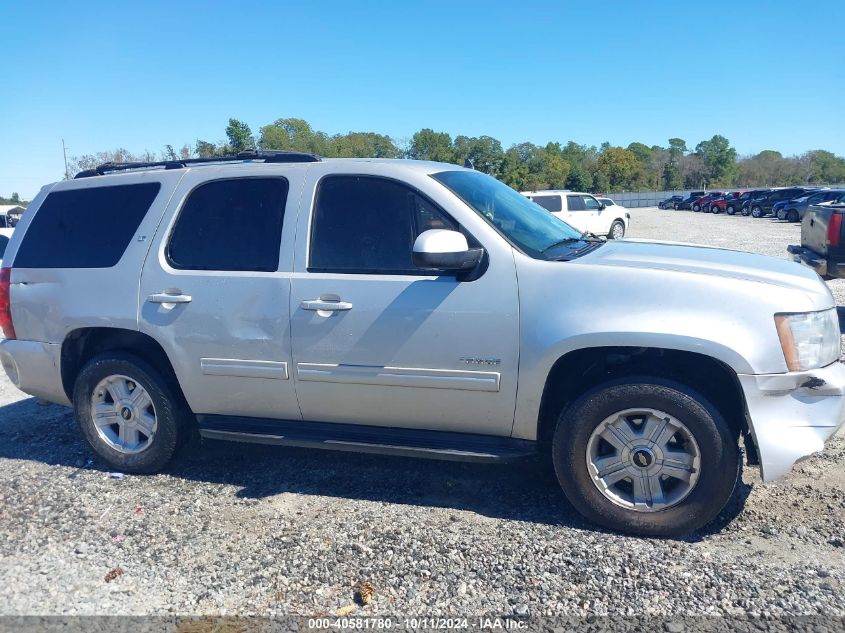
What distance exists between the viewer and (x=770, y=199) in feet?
142

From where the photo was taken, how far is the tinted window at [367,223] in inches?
154

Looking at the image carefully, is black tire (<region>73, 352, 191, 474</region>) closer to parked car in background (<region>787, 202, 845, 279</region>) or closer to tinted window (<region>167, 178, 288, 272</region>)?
tinted window (<region>167, 178, 288, 272</region>)

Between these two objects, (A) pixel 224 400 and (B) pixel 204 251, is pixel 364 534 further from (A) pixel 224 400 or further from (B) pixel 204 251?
(B) pixel 204 251

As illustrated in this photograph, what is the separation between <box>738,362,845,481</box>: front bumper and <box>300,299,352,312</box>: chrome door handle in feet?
6.87

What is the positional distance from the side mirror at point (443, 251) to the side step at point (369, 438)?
990mm

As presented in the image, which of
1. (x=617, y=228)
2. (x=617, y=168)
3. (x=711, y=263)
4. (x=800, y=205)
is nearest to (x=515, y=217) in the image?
(x=711, y=263)

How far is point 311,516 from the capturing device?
392 cm

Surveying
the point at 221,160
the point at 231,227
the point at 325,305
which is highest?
the point at 221,160

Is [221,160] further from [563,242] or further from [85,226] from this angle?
[563,242]

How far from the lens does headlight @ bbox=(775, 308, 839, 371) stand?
329cm

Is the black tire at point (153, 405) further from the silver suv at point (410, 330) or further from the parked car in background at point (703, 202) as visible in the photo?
the parked car in background at point (703, 202)

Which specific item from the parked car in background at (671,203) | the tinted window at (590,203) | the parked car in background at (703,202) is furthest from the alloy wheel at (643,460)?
the parked car in background at (671,203)

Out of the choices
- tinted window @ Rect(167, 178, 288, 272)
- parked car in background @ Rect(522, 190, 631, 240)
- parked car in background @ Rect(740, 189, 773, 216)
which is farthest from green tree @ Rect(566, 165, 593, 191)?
tinted window @ Rect(167, 178, 288, 272)

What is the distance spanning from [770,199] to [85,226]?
46.2 m
